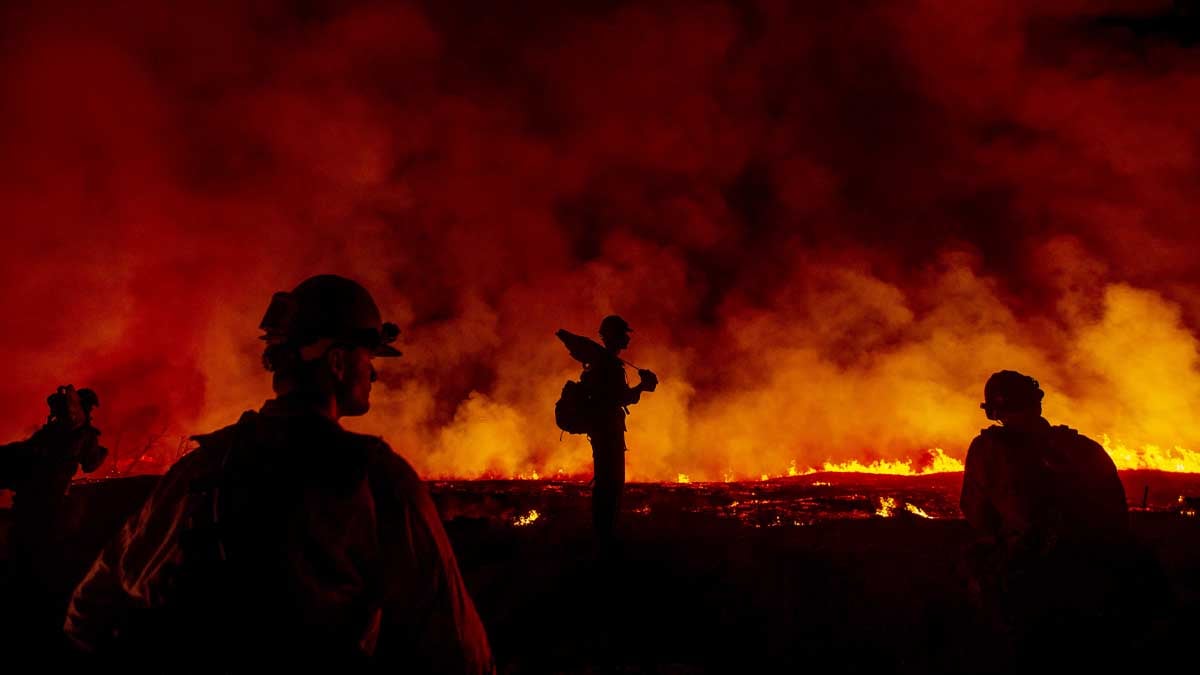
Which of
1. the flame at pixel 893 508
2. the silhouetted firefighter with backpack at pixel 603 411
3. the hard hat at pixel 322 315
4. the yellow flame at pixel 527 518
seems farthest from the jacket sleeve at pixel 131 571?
the flame at pixel 893 508

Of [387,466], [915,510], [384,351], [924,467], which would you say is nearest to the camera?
[387,466]

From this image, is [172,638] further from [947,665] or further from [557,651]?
[947,665]

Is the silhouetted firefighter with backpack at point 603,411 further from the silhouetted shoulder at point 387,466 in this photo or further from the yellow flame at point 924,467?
the yellow flame at point 924,467

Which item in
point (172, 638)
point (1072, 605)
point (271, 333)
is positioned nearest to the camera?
point (172, 638)

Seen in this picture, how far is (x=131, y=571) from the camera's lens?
5.91 feet

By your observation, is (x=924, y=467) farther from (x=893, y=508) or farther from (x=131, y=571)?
(x=131, y=571)

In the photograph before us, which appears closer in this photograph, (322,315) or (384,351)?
(322,315)

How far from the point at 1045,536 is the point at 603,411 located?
473 centimetres

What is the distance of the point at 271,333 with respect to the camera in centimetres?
207

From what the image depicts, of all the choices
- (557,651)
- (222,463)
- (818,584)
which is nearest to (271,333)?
(222,463)

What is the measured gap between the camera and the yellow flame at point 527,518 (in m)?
10.1

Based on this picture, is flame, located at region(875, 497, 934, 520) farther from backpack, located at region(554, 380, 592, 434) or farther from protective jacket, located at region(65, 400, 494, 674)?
protective jacket, located at region(65, 400, 494, 674)

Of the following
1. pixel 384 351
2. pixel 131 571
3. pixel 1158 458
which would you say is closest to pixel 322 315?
pixel 384 351

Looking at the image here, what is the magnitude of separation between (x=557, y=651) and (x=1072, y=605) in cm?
393
